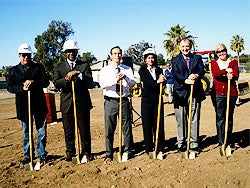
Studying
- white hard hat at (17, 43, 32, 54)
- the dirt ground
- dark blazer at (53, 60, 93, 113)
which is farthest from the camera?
dark blazer at (53, 60, 93, 113)

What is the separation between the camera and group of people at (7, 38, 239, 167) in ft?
16.1

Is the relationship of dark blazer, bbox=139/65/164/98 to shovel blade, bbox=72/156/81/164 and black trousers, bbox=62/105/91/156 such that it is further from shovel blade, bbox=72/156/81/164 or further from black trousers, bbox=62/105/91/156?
shovel blade, bbox=72/156/81/164

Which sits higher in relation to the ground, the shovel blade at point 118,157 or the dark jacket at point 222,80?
the dark jacket at point 222,80

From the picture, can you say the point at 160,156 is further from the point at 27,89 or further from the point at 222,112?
the point at 27,89

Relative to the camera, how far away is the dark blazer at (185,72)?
4980 millimetres

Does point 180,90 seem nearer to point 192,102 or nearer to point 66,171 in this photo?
point 192,102

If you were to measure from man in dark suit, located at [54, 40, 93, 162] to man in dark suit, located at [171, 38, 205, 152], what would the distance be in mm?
1739

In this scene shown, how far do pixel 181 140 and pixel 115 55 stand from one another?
2.14 metres

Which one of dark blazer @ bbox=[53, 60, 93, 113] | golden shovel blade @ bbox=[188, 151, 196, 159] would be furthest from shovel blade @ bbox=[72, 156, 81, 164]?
golden shovel blade @ bbox=[188, 151, 196, 159]

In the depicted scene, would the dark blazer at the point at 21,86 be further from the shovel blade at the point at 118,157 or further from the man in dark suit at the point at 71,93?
the shovel blade at the point at 118,157

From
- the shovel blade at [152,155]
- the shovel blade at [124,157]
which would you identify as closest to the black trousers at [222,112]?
the shovel blade at [152,155]

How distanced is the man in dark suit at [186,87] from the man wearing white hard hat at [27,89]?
262 cm

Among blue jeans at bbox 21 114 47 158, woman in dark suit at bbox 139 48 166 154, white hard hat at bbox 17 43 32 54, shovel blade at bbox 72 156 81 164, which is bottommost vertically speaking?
shovel blade at bbox 72 156 81 164

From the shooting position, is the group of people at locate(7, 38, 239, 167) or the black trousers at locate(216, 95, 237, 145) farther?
the black trousers at locate(216, 95, 237, 145)
